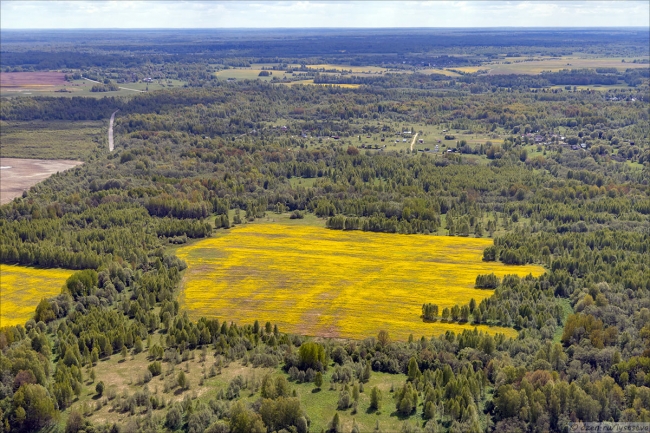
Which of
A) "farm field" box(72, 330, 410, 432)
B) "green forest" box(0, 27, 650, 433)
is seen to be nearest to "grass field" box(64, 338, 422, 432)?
"farm field" box(72, 330, 410, 432)

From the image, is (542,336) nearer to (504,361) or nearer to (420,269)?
(504,361)

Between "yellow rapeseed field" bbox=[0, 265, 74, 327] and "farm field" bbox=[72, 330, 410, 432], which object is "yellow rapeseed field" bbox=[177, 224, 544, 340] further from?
"yellow rapeseed field" bbox=[0, 265, 74, 327]

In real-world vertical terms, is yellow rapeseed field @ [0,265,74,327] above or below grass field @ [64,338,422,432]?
above

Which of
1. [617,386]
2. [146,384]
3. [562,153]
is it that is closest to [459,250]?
[617,386]

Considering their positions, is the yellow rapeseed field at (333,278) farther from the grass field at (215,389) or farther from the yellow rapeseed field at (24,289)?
the yellow rapeseed field at (24,289)

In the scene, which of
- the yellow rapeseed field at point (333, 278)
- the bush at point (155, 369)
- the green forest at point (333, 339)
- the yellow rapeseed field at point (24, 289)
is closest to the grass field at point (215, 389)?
the green forest at point (333, 339)
